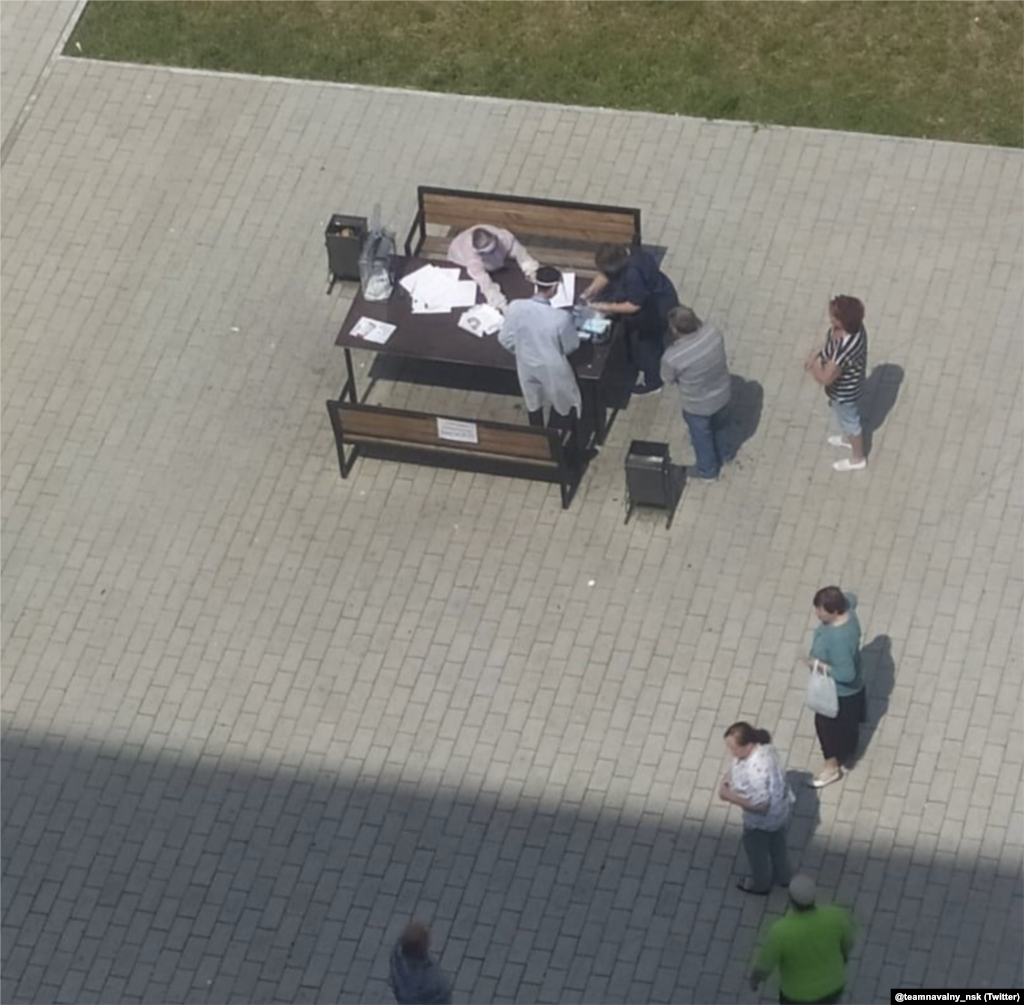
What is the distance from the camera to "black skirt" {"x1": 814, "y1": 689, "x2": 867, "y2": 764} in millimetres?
13531

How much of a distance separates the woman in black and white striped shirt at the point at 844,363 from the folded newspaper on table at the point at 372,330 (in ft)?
9.40

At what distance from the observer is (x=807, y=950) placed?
1180 cm

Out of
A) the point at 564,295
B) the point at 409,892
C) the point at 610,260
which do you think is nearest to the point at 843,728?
the point at 409,892

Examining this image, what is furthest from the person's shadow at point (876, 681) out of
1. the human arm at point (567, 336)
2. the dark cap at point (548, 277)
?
the dark cap at point (548, 277)

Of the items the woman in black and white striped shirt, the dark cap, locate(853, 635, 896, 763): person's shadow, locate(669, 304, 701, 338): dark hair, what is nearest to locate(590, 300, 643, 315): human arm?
the dark cap


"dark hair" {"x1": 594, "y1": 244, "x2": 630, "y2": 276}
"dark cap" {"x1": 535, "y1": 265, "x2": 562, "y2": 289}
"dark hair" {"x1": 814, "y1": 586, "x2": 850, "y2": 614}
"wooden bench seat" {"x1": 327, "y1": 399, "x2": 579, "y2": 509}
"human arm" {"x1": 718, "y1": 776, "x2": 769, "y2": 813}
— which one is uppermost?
"dark hair" {"x1": 594, "y1": 244, "x2": 630, "y2": 276}

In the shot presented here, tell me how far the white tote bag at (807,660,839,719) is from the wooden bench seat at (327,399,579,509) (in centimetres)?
269

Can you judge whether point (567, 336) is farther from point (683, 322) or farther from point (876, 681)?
point (876, 681)

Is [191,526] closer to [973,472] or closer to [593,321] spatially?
[593,321]

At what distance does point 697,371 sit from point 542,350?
1020 mm

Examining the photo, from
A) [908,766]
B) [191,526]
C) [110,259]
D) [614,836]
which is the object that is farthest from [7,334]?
[908,766]

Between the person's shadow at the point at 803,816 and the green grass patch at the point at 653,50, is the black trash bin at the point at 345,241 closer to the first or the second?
the green grass patch at the point at 653,50

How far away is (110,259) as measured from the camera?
696 inches

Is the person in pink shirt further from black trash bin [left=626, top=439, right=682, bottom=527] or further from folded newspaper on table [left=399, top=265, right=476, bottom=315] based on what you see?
black trash bin [left=626, top=439, right=682, bottom=527]
